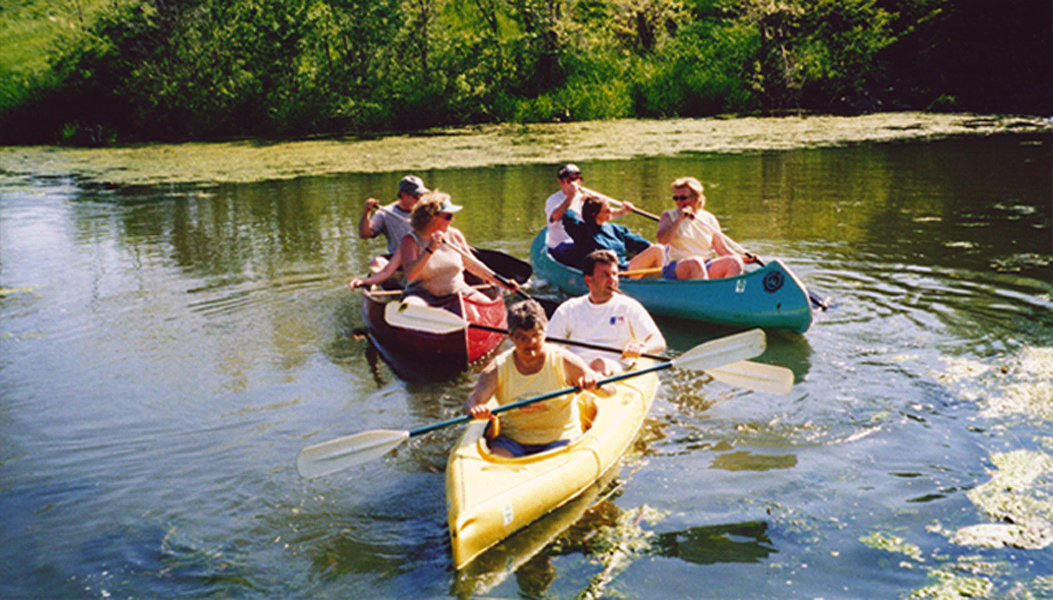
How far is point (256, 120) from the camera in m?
26.3

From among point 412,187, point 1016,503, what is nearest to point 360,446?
point 1016,503

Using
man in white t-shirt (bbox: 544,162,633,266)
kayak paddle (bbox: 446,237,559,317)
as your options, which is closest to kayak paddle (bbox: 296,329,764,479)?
kayak paddle (bbox: 446,237,559,317)

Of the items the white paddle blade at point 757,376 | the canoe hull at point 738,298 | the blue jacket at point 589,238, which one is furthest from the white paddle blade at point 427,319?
the blue jacket at point 589,238

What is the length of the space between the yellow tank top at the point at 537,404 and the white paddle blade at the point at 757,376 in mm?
1022

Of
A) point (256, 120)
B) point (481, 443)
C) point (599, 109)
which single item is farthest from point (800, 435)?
point (256, 120)

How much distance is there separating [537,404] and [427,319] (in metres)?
1.77

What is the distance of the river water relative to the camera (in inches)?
153

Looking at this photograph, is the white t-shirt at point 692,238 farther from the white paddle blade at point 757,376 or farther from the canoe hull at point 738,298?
the white paddle blade at point 757,376

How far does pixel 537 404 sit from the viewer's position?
464 cm

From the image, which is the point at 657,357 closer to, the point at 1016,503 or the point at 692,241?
the point at 1016,503

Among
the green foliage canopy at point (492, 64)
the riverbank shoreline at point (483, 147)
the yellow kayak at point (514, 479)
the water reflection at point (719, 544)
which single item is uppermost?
the green foliage canopy at point (492, 64)

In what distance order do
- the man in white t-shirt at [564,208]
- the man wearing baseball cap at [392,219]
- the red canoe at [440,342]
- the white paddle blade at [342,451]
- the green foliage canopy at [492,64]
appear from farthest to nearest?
1. the green foliage canopy at [492,64]
2. the man in white t-shirt at [564,208]
3. the man wearing baseball cap at [392,219]
4. the red canoe at [440,342]
5. the white paddle blade at [342,451]

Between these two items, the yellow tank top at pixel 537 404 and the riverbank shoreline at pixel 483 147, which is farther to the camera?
the riverbank shoreline at pixel 483 147

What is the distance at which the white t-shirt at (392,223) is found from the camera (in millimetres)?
8258
